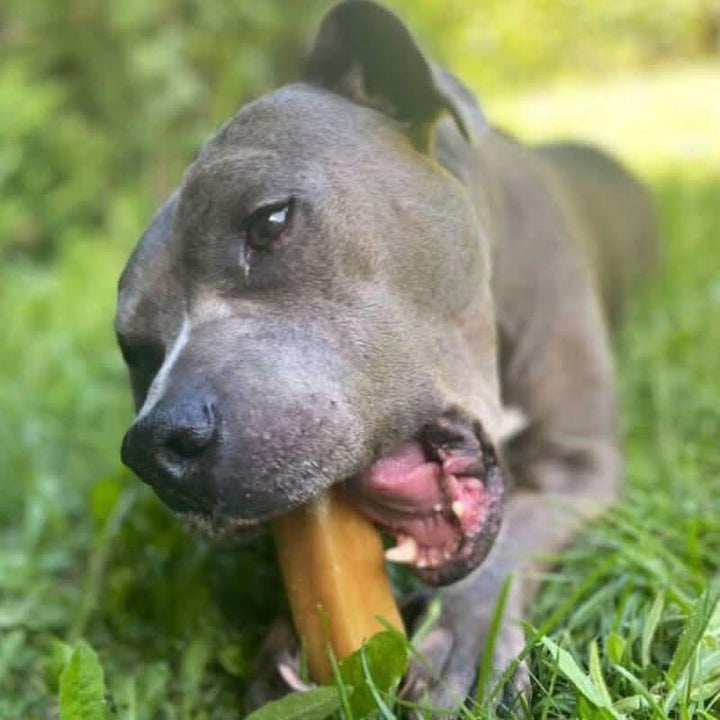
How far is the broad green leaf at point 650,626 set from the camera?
1.66 meters

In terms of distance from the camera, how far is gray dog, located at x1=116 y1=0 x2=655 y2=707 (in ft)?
5.21

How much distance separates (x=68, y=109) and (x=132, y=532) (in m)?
3.81

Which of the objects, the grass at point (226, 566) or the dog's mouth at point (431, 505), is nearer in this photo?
→ the grass at point (226, 566)

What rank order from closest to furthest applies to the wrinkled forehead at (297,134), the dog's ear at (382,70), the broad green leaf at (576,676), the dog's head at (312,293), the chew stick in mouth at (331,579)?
the broad green leaf at (576,676) < the dog's head at (312,293) < the chew stick in mouth at (331,579) < the wrinkled forehead at (297,134) < the dog's ear at (382,70)

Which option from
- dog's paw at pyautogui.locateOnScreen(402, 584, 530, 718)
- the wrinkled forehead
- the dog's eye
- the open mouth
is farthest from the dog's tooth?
the wrinkled forehead

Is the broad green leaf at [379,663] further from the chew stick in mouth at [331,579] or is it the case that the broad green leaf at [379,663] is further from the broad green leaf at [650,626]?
the broad green leaf at [650,626]

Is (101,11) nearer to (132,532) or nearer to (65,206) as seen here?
(65,206)

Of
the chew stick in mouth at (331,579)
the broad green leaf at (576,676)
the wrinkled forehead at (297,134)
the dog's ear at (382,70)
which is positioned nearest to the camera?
the broad green leaf at (576,676)

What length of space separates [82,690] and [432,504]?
22.5 inches

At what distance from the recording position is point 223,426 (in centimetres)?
154

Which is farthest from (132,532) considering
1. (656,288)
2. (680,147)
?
(680,147)

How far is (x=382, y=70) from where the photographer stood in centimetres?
202

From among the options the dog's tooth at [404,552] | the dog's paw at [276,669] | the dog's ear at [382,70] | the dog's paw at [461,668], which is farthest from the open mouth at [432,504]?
the dog's ear at [382,70]

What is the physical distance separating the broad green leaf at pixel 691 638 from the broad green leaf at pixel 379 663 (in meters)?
0.36
